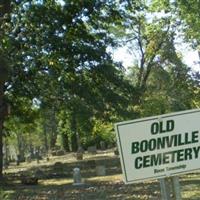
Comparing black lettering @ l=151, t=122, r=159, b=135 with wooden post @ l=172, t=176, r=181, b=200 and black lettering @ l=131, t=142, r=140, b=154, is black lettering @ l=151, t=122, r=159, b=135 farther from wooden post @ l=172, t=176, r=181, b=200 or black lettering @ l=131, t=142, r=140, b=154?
wooden post @ l=172, t=176, r=181, b=200

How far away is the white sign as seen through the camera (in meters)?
4.84

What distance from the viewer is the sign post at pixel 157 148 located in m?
4.84

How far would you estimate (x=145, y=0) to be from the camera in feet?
117

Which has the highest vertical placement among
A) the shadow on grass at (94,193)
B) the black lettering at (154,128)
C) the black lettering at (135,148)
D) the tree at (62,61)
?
the tree at (62,61)

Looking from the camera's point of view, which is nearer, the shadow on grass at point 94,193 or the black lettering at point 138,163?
the black lettering at point 138,163

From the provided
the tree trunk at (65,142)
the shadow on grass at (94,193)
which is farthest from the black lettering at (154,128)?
the tree trunk at (65,142)

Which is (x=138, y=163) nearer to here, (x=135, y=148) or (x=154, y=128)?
(x=135, y=148)

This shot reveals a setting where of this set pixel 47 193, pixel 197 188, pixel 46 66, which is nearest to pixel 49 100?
pixel 46 66

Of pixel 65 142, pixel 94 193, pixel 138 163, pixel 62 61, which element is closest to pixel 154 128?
pixel 138 163

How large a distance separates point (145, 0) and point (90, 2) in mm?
10775

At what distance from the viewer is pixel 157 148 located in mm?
4867

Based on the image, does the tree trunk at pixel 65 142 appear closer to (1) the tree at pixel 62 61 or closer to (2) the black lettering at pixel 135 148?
(1) the tree at pixel 62 61

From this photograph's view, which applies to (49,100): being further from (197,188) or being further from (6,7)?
(197,188)

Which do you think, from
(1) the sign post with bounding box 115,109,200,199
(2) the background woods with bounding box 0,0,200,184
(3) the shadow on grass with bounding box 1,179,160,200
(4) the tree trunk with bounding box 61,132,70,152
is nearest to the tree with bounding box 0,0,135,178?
(2) the background woods with bounding box 0,0,200,184
